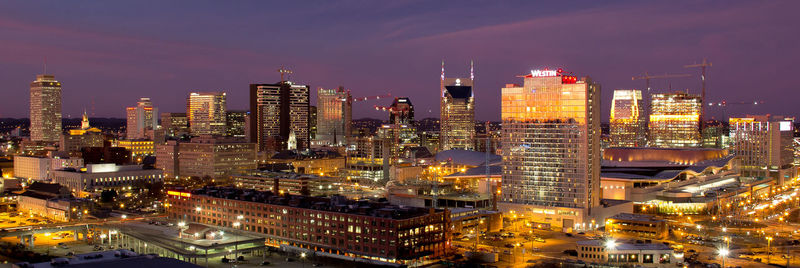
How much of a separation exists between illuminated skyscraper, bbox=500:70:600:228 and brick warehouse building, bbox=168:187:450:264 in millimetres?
25905

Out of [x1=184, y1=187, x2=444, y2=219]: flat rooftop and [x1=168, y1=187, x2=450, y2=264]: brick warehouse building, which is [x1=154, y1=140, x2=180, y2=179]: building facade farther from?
[x1=168, y1=187, x2=450, y2=264]: brick warehouse building

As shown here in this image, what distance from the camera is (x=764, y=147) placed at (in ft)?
474

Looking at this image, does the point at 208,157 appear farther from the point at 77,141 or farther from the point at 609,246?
the point at 609,246

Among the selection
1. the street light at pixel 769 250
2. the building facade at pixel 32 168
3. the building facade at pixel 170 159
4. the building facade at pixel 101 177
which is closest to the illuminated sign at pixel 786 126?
the street light at pixel 769 250

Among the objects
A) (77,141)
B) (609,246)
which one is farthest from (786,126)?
(77,141)

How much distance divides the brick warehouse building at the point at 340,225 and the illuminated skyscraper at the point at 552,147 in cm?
2590

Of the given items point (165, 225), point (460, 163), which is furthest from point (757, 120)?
point (165, 225)

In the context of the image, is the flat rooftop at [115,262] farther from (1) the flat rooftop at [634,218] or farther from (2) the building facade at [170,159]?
(2) the building facade at [170,159]

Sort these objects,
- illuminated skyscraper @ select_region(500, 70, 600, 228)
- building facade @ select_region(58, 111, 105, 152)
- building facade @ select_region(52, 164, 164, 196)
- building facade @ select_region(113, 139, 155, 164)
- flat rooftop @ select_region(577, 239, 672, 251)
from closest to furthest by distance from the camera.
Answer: flat rooftop @ select_region(577, 239, 672, 251) < illuminated skyscraper @ select_region(500, 70, 600, 228) < building facade @ select_region(52, 164, 164, 196) < building facade @ select_region(58, 111, 105, 152) < building facade @ select_region(113, 139, 155, 164)

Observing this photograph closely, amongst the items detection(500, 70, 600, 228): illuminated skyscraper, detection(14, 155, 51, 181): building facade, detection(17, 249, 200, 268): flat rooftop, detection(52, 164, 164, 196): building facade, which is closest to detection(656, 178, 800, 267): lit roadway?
detection(500, 70, 600, 228): illuminated skyscraper

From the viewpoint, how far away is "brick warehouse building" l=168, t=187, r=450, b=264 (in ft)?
217

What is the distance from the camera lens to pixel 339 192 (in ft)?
382

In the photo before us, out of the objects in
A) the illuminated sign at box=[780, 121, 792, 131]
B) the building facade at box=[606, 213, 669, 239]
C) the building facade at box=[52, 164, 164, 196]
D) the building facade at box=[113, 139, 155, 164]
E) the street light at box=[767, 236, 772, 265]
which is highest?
the illuminated sign at box=[780, 121, 792, 131]

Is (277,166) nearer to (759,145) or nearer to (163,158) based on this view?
(163,158)
